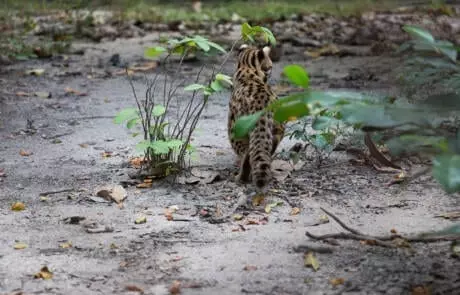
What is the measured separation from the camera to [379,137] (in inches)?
184

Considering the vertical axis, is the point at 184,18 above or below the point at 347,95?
below

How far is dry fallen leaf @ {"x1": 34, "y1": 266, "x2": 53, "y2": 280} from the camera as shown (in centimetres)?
411

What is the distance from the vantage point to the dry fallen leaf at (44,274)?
13.5ft

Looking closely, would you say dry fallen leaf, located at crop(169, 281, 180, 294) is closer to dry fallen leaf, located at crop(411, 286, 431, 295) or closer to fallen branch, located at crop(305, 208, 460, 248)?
fallen branch, located at crop(305, 208, 460, 248)

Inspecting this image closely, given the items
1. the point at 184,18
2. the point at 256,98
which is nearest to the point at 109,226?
the point at 256,98

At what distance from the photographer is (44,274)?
4133mm

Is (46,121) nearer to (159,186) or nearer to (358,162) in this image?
(159,186)

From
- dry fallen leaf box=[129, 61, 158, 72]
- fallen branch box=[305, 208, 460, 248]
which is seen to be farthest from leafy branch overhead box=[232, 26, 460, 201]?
dry fallen leaf box=[129, 61, 158, 72]

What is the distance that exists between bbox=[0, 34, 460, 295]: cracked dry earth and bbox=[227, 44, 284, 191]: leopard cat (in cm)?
18

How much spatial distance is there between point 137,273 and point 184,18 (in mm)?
10353

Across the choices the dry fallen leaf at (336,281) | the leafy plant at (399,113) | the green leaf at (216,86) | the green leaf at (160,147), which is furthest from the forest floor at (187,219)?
the leafy plant at (399,113)

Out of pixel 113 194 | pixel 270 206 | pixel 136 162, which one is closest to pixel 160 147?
pixel 113 194

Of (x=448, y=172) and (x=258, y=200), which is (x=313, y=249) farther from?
(x=448, y=172)

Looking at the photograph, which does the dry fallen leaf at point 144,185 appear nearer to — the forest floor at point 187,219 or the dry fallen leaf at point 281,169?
the forest floor at point 187,219
